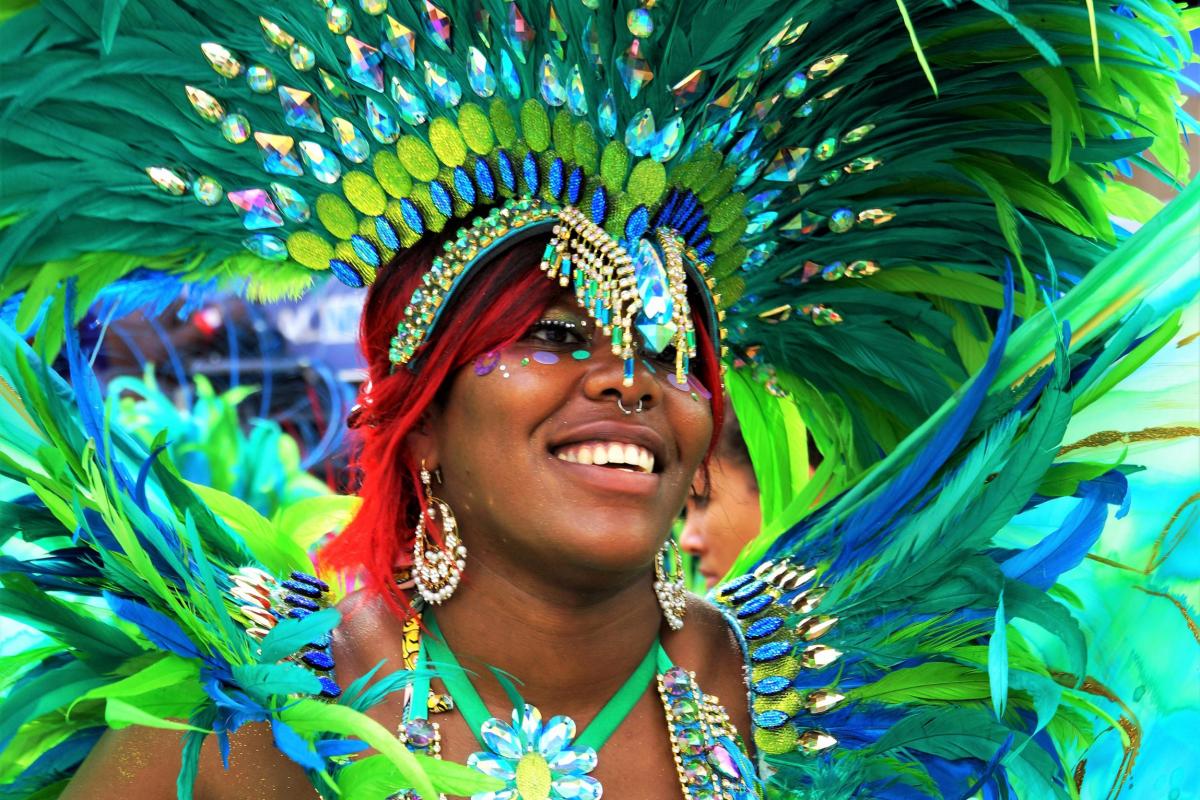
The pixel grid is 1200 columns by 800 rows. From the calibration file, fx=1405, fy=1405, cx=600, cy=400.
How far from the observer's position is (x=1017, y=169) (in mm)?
2773

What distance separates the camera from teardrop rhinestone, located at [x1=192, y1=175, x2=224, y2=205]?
2545mm

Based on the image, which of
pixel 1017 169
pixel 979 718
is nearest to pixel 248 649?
pixel 979 718

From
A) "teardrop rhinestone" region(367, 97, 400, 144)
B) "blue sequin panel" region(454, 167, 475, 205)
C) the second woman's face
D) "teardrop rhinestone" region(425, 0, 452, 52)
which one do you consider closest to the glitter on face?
the second woman's face

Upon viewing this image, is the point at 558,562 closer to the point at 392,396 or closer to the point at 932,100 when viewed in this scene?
the point at 392,396

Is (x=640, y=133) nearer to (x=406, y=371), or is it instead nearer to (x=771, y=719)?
(x=406, y=371)

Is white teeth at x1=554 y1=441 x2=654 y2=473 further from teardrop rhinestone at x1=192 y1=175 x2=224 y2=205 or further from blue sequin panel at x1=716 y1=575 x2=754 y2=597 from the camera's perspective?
teardrop rhinestone at x1=192 y1=175 x2=224 y2=205

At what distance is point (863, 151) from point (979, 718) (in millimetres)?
1091

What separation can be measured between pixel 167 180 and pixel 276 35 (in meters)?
0.35

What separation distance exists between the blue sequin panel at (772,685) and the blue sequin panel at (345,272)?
1.10 m

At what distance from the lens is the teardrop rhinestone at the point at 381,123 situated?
8.07ft

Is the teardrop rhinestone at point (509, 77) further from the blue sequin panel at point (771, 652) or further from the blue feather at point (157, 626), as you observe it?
the blue sequin panel at point (771, 652)

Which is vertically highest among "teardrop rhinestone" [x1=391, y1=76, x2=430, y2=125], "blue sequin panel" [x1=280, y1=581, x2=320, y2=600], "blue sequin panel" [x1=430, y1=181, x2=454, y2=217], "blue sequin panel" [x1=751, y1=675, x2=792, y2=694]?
"teardrop rhinestone" [x1=391, y1=76, x2=430, y2=125]

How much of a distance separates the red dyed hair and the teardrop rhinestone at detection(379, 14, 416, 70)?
33cm

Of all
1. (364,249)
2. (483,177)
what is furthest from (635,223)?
(364,249)
